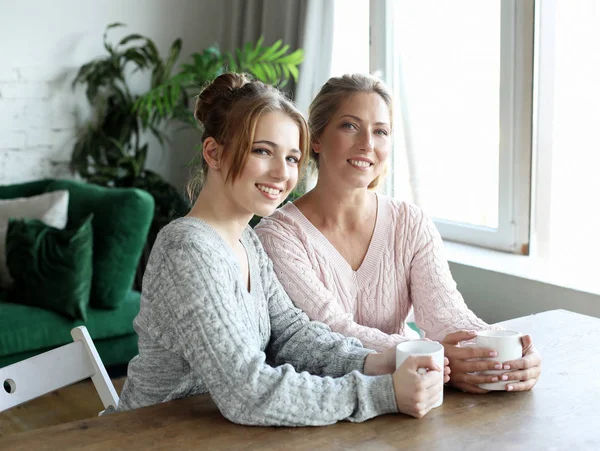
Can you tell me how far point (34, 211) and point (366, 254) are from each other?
2057 mm

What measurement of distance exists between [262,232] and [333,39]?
89.2 inches

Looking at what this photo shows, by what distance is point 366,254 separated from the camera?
196cm

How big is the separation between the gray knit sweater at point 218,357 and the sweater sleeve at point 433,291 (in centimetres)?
34

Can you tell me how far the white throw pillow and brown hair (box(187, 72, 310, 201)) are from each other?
2051mm

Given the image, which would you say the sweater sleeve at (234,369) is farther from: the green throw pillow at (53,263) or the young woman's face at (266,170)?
the green throw pillow at (53,263)

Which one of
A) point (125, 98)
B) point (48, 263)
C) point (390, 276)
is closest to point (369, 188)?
point (390, 276)

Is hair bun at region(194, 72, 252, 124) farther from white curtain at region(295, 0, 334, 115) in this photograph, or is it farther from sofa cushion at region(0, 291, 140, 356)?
white curtain at region(295, 0, 334, 115)

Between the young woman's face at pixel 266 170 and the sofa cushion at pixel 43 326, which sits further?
the sofa cushion at pixel 43 326

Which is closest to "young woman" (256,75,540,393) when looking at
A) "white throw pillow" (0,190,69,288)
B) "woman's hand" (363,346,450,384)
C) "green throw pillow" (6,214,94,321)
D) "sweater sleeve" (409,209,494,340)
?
"sweater sleeve" (409,209,494,340)

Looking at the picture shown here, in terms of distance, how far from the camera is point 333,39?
3928 mm

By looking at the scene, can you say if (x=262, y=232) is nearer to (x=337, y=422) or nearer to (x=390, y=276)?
(x=390, y=276)

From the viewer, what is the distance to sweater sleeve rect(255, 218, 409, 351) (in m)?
1.74

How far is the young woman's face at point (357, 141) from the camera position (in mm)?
1932

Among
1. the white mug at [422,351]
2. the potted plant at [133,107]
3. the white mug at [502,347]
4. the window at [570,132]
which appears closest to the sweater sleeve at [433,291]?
the white mug at [502,347]
